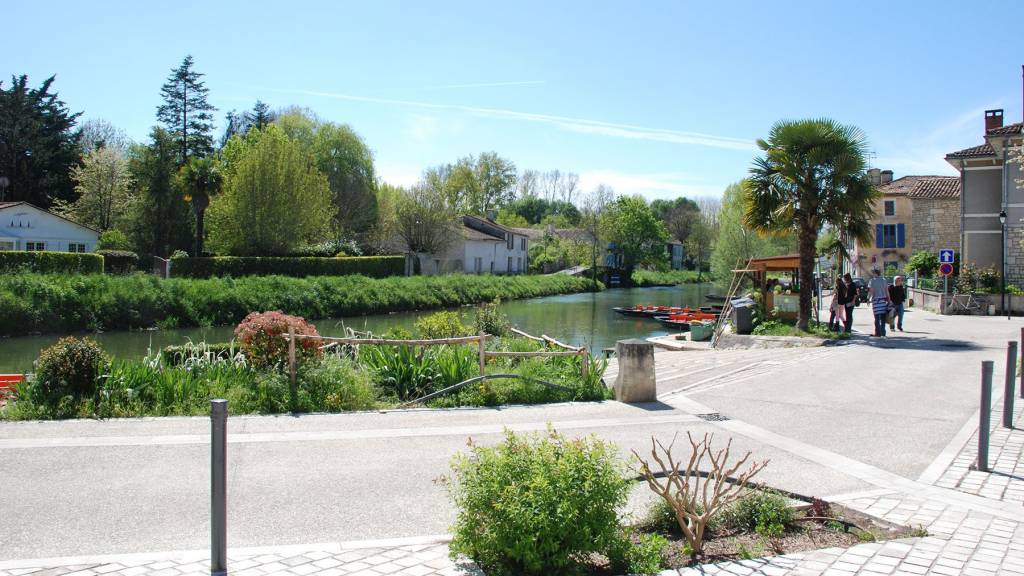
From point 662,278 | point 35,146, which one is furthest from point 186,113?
point 662,278

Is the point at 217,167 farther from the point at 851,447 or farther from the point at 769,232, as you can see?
the point at 851,447

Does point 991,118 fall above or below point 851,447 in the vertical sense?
above

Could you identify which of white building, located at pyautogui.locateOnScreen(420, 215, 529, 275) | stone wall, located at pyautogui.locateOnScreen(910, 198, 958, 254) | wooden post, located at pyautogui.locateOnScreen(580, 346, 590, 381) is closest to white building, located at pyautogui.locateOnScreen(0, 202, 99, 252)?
white building, located at pyautogui.locateOnScreen(420, 215, 529, 275)

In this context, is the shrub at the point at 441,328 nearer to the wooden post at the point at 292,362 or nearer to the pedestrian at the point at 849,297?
the wooden post at the point at 292,362

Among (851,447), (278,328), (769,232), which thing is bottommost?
(851,447)

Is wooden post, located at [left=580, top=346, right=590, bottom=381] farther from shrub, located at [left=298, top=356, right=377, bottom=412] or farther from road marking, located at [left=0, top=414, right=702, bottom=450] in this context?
shrub, located at [left=298, top=356, right=377, bottom=412]

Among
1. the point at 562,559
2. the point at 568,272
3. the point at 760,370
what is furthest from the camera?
the point at 568,272

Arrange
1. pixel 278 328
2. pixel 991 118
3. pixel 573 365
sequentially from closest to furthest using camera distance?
1. pixel 278 328
2. pixel 573 365
3. pixel 991 118

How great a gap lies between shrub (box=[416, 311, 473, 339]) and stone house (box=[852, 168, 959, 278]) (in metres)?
40.6

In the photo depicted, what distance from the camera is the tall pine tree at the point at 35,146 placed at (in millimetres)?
57844

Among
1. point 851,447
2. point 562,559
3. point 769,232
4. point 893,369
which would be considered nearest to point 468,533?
point 562,559

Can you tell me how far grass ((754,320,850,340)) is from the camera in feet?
73.4

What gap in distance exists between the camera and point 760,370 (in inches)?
617

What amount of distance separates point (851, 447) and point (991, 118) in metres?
41.6
